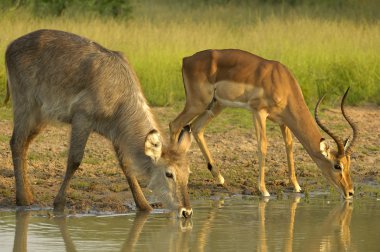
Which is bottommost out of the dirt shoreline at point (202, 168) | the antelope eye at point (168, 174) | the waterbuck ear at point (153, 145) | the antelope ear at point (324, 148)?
the dirt shoreline at point (202, 168)

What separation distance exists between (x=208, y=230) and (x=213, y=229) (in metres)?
0.06

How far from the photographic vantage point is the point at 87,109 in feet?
25.6

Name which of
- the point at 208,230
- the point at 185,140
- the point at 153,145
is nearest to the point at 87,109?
the point at 153,145

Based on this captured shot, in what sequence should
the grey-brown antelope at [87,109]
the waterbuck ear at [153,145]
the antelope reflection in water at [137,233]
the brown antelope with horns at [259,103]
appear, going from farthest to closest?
1. the brown antelope with horns at [259,103]
2. the grey-brown antelope at [87,109]
3. the waterbuck ear at [153,145]
4. the antelope reflection in water at [137,233]

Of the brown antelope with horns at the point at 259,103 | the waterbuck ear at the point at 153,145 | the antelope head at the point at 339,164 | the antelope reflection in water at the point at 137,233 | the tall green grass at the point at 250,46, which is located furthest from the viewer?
the tall green grass at the point at 250,46

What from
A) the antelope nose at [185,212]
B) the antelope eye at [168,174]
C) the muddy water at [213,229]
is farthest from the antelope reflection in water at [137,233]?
the antelope eye at [168,174]

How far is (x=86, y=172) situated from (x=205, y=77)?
1.62 metres

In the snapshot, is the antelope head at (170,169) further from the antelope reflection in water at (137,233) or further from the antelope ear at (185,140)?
the antelope reflection in water at (137,233)

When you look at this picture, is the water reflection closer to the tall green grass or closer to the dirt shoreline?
the dirt shoreline

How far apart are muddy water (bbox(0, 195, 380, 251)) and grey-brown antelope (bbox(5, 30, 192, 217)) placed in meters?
0.30

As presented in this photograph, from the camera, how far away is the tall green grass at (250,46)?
1312 centimetres

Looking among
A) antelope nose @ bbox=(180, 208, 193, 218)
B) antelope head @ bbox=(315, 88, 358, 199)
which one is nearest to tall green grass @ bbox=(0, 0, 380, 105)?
antelope head @ bbox=(315, 88, 358, 199)

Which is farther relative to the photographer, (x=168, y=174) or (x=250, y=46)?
(x=250, y=46)

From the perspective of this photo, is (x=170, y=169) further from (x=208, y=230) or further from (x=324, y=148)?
(x=324, y=148)
